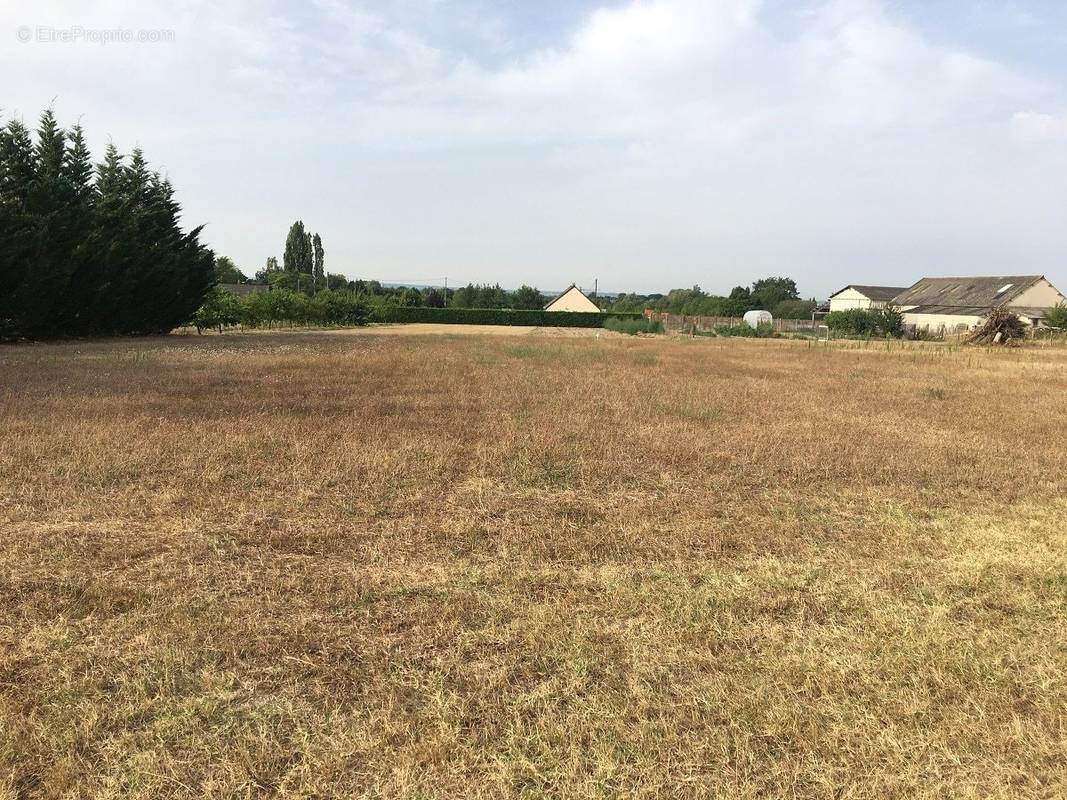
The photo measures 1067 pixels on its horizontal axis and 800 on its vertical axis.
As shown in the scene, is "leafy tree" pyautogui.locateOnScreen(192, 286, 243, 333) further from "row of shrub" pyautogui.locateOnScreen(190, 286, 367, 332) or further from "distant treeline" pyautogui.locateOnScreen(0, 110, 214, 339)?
"distant treeline" pyautogui.locateOnScreen(0, 110, 214, 339)

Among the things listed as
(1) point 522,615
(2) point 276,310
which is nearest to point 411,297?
(2) point 276,310

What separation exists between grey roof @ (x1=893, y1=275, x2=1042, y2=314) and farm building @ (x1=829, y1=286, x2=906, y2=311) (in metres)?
4.78

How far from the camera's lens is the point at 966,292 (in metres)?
55.7

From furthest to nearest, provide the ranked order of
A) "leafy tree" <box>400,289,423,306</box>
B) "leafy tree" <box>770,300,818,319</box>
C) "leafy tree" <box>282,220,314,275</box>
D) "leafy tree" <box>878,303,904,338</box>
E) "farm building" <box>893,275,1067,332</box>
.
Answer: "leafy tree" <box>282,220,314,275</box>
"leafy tree" <box>400,289,423,306</box>
"leafy tree" <box>770,300,818,319</box>
"farm building" <box>893,275,1067,332</box>
"leafy tree" <box>878,303,904,338</box>

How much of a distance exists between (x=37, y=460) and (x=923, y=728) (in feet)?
23.9

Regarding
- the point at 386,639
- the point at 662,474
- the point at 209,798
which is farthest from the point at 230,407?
the point at 209,798

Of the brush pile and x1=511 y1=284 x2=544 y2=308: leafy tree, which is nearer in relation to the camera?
the brush pile

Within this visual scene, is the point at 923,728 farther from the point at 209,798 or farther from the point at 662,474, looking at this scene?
the point at 662,474

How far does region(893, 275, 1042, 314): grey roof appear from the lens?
51.5 m

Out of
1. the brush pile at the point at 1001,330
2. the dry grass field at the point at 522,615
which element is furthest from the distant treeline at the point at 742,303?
the dry grass field at the point at 522,615

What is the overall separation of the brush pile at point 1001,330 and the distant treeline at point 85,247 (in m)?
39.4

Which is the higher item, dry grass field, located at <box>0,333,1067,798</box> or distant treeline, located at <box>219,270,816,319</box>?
distant treeline, located at <box>219,270,816,319</box>

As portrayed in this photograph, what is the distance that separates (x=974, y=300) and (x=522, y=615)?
6316cm

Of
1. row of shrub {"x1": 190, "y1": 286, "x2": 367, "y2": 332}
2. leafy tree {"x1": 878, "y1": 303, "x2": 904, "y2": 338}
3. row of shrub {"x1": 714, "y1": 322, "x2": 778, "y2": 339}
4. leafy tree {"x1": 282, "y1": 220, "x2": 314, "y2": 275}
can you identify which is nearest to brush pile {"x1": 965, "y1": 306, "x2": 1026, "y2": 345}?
leafy tree {"x1": 878, "y1": 303, "x2": 904, "y2": 338}
